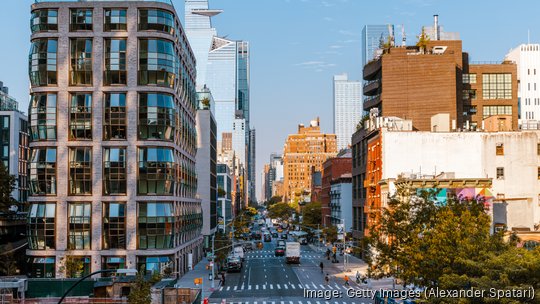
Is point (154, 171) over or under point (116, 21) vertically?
under

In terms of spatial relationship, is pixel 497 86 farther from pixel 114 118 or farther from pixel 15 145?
pixel 15 145

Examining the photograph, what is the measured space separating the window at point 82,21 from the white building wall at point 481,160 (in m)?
40.4

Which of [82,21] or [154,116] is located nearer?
[82,21]

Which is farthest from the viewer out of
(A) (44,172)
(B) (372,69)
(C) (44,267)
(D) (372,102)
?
(D) (372,102)

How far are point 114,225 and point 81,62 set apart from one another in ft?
61.7

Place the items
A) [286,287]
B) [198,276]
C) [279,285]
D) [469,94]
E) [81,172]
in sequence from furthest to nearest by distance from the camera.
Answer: [469,94] → [198,276] → [279,285] → [286,287] → [81,172]

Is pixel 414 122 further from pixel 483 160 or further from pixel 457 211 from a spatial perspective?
pixel 457 211

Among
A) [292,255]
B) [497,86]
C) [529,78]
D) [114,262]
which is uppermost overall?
[529,78]

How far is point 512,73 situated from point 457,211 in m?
76.1

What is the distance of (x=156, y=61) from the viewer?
7619cm

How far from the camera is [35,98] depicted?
75312mm

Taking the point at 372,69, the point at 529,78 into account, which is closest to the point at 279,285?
the point at 372,69

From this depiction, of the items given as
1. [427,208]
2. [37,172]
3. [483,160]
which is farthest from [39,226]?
[483,160]

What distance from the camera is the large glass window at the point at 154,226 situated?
245 feet
